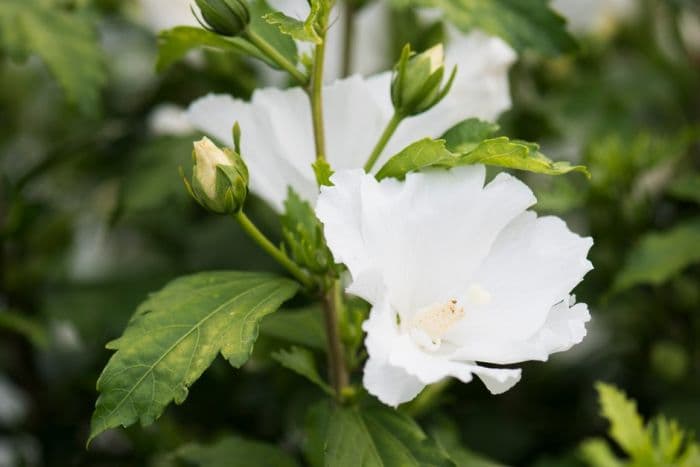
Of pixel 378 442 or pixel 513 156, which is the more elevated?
pixel 513 156

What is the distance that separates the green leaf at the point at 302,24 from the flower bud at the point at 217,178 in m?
0.10

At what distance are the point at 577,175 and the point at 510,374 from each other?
816 mm

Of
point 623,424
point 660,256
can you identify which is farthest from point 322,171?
point 660,256

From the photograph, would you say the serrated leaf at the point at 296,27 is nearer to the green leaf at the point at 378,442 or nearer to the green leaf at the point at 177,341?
the green leaf at the point at 177,341

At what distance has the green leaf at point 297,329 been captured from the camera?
855 mm

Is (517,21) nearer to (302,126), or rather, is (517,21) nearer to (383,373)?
(302,126)

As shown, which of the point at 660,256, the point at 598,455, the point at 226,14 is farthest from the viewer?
the point at 660,256

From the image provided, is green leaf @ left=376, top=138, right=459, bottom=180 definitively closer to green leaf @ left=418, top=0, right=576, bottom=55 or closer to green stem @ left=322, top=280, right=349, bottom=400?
green stem @ left=322, top=280, right=349, bottom=400

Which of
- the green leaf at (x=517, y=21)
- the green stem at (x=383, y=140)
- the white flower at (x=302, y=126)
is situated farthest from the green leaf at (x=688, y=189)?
the green stem at (x=383, y=140)

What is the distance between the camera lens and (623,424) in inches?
34.8

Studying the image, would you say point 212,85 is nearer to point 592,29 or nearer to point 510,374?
point 592,29

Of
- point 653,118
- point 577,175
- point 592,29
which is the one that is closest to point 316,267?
point 577,175

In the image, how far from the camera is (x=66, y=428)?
1.27 metres

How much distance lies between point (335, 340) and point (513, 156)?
23 cm
